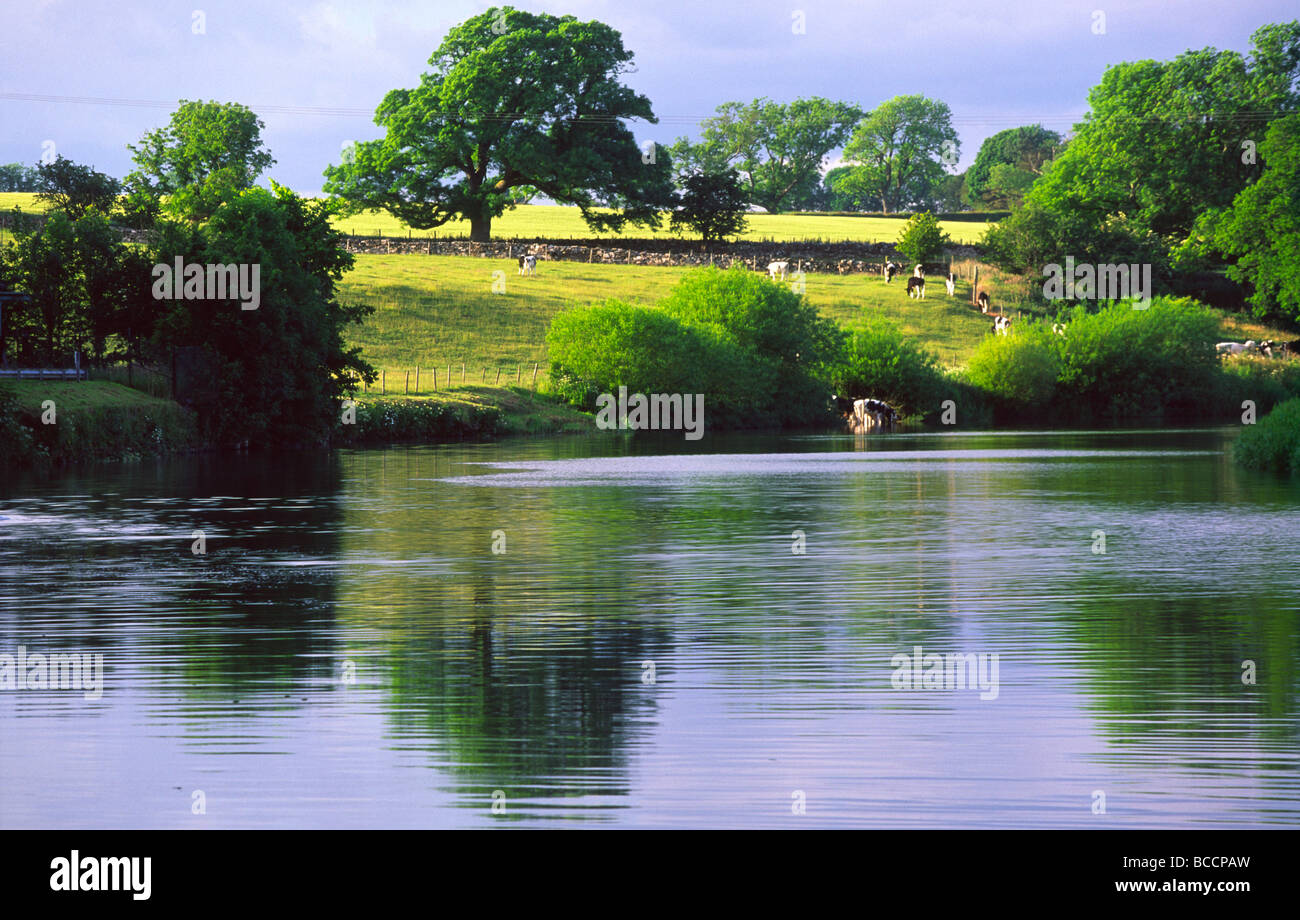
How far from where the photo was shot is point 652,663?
15273 millimetres

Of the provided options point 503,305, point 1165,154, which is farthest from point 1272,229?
point 503,305

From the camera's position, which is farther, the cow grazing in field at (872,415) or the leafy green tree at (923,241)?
the leafy green tree at (923,241)

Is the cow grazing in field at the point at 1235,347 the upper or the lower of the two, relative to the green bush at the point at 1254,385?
upper

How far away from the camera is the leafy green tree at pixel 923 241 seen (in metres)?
122

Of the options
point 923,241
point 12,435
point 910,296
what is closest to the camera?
point 12,435

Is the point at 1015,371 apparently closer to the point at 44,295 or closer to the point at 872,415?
the point at 872,415

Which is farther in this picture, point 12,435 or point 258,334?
point 258,334

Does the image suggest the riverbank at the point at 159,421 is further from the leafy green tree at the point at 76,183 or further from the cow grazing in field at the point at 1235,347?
the cow grazing in field at the point at 1235,347

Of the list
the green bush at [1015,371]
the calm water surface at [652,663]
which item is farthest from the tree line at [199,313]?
the green bush at [1015,371]

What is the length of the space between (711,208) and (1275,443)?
85.2 meters

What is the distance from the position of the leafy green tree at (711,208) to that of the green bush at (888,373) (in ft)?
130

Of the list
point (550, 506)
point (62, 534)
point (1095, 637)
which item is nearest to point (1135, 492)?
point (550, 506)

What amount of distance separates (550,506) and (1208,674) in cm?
2224

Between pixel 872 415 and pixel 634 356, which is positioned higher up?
pixel 634 356
